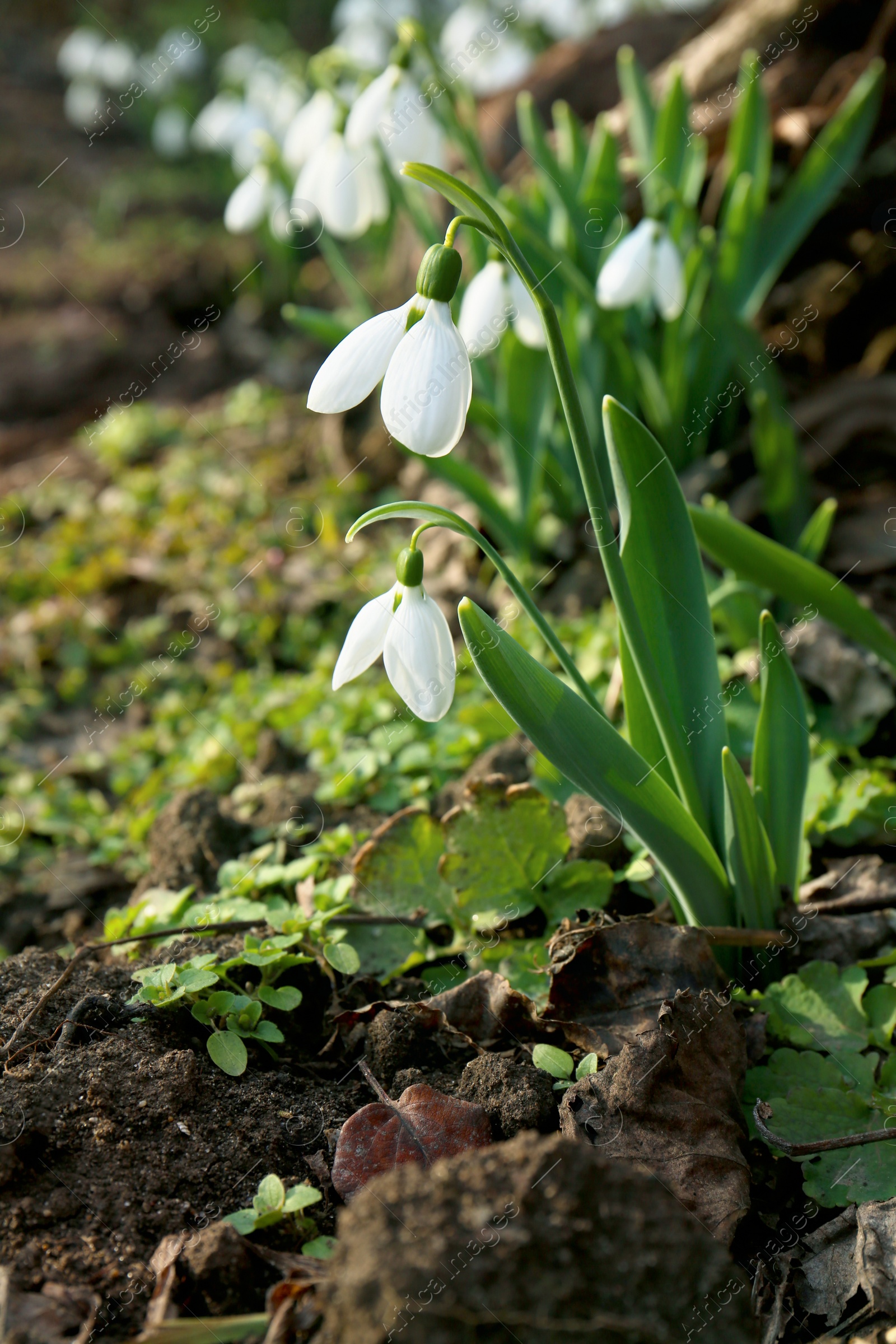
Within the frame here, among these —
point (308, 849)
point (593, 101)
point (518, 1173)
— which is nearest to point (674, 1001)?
point (518, 1173)

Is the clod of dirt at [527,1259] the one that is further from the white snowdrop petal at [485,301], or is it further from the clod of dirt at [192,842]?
the white snowdrop petal at [485,301]

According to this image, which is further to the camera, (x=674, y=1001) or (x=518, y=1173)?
(x=674, y=1001)

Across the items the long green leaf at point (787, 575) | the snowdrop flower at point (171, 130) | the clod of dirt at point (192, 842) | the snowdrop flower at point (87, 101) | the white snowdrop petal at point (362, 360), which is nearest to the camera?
the white snowdrop petal at point (362, 360)

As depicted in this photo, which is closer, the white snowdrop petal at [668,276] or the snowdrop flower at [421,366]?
the snowdrop flower at [421,366]

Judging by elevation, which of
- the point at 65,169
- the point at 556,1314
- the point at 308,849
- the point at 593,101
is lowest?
the point at 556,1314

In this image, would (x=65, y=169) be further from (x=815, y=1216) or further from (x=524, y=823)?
(x=815, y=1216)

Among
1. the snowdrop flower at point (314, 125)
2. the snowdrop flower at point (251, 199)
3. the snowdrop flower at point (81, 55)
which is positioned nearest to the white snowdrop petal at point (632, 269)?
the snowdrop flower at point (314, 125)
